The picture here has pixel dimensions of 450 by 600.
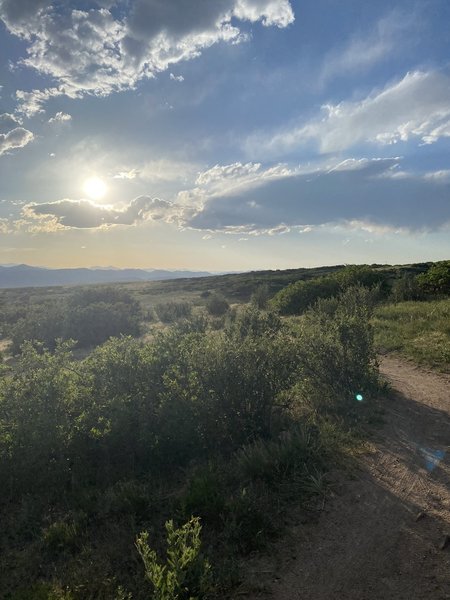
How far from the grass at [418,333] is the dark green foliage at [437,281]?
19.5ft

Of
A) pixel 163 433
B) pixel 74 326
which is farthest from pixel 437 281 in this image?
pixel 163 433

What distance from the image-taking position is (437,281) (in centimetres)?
2488

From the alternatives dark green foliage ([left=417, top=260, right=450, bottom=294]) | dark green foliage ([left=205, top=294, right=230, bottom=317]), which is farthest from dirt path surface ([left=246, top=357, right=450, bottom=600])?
dark green foliage ([left=205, top=294, right=230, bottom=317])

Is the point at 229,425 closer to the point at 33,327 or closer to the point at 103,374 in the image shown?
the point at 103,374

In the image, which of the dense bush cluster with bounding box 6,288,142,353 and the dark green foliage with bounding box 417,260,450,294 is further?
the dark green foliage with bounding box 417,260,450,294

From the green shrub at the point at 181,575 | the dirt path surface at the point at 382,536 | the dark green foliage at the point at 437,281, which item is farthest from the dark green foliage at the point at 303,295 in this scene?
the green shrub at the point at 181,575

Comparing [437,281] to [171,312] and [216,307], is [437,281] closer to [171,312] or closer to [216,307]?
[216,307]

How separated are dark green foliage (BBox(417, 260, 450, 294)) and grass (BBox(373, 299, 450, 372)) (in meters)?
5.94

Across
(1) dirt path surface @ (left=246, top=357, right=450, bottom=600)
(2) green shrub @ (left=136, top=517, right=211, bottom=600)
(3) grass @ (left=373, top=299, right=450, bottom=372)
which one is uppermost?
(3) grass @ (left=373, top=299, right=450, bottom=372)

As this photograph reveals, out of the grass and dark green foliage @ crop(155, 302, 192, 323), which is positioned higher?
the grass

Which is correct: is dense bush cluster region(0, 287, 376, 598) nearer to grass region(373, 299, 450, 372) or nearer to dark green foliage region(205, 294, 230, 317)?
grass region(373, 299, 450, 372)

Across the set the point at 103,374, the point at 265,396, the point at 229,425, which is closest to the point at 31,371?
the point at 103,374

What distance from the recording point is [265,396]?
8.18 m

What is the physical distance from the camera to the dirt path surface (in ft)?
14.0
